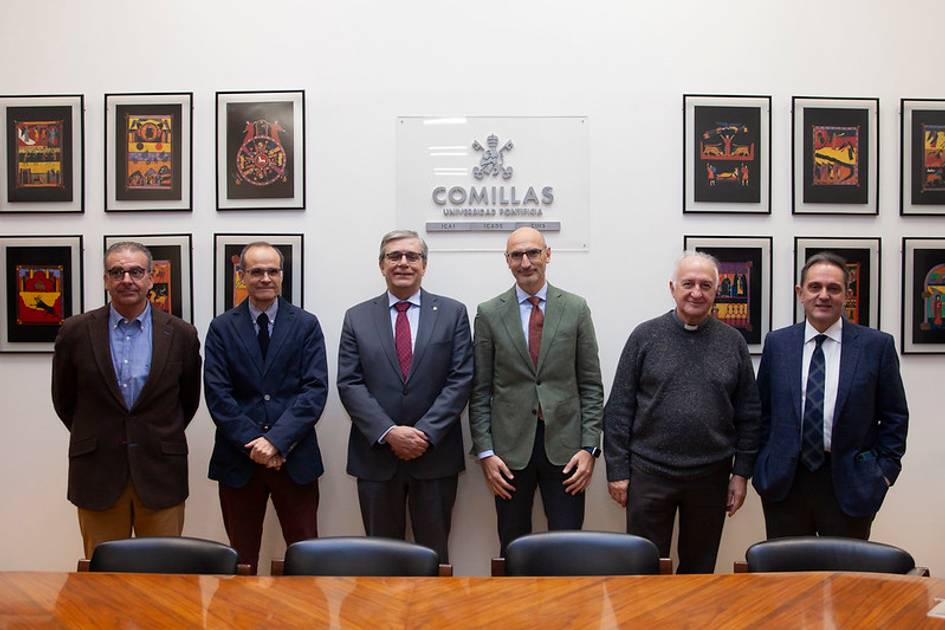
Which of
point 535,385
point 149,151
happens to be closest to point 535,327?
point 535,385

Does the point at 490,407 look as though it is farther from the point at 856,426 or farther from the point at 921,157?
the point at 921,157

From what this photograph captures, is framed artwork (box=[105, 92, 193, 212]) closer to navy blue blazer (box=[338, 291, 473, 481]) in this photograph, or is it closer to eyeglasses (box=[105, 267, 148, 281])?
eyeglasses (box=[105, 267, 148, 281])

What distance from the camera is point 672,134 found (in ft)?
12.8

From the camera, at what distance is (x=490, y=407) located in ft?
11.1

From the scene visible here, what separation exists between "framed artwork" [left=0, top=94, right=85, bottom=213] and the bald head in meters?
2.52

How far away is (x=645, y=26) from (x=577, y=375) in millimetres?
2042

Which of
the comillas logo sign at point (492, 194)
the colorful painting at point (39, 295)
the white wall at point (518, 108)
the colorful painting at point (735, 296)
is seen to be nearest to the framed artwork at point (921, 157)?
the white wall at point (518, 108)

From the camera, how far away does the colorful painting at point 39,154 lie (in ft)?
12.9

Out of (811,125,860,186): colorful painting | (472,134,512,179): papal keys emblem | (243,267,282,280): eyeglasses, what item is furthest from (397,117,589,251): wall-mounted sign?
(811,125,860,186): colorful painting

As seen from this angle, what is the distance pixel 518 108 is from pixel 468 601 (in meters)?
2.80

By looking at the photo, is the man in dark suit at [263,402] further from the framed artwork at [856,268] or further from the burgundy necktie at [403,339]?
the framed artwork at [856,268]

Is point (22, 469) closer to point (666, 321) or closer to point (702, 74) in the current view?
point (666, 321)

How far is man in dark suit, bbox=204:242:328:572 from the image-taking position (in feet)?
10.7

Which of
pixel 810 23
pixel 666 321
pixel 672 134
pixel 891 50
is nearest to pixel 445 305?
pixel 666 321
